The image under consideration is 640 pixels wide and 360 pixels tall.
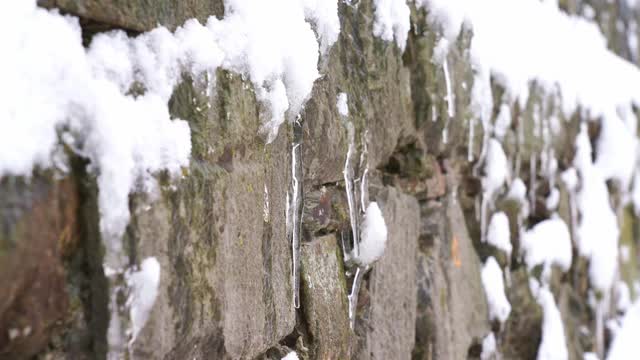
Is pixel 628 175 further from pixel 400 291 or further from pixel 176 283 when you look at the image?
pixel 176 283

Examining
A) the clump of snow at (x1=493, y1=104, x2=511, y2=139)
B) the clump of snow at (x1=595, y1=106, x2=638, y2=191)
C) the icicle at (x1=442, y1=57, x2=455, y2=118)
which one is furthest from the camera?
the clump of snow at (x1=595, y1=106, x2=638, y2=191)

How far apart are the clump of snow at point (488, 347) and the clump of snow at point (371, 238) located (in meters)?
0.88

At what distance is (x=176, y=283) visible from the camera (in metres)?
0.94

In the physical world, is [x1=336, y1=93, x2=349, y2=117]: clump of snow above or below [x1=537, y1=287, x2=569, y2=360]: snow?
above

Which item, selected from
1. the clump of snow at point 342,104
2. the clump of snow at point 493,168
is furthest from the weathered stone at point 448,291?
the clump of snow at point 342,104

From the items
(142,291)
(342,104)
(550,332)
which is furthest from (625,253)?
(142,291)

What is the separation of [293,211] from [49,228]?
0.55 m

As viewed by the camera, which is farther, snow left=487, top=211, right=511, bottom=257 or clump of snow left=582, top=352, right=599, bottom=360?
clump of snow left=582, top=352, right=599, bottom=360

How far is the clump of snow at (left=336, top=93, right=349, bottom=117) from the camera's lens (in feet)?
4.83

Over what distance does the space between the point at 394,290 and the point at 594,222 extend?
1798 mm

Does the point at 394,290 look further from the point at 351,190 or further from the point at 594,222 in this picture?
the point at 594,222

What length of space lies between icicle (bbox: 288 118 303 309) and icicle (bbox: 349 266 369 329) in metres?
0.23

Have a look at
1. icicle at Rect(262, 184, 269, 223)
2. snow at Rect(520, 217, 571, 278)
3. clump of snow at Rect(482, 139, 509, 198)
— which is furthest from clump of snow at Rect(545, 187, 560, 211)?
icicle at Rect(262, 184, 269, 223)

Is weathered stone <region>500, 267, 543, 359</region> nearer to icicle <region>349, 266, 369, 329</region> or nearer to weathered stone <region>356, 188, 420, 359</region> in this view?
weathered stone <region>356, 188, 420, 359</region>
